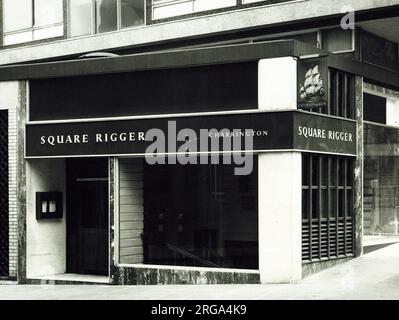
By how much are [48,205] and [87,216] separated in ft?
2.84

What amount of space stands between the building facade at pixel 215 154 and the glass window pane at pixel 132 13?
2.75 m

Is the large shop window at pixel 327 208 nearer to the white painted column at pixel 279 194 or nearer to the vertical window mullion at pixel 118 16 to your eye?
the white painted column at pixel 279 194

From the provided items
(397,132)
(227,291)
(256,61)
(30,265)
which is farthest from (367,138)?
(30,265)

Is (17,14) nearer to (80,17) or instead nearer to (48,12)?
(48,12)

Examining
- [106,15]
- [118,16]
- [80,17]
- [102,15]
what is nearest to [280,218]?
[118,16]

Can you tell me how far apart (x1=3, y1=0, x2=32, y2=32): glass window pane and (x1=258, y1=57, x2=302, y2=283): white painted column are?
10.8m

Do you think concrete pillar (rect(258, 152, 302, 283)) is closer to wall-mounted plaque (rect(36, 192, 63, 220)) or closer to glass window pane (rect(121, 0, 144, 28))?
wall-mounted plaque (rect(36, 192, 63, 220))

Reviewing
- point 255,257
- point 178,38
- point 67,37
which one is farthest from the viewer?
point 67,37

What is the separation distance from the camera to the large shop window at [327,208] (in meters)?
13.9

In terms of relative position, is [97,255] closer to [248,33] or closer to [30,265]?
[30,265]

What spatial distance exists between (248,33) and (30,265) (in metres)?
7.30

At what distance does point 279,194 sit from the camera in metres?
13.3

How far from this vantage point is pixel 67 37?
21281 millimetres
